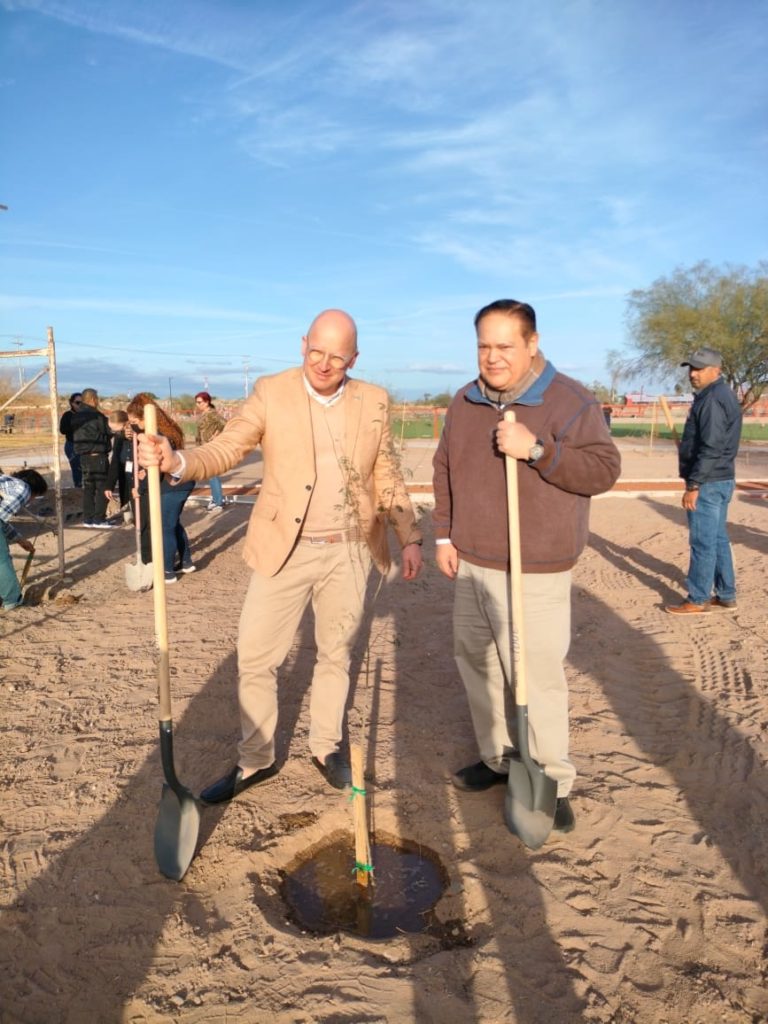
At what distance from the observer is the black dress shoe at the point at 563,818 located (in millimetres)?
3191

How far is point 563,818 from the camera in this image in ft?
10.5

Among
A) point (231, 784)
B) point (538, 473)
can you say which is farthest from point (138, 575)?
point (538, 473)

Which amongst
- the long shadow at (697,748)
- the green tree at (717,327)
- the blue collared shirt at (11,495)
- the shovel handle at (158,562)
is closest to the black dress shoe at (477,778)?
the long shadow at (697,748)

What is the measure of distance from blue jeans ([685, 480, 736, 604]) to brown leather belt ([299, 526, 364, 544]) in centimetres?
376

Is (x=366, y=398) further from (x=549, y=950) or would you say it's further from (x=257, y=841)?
(x=549, y=950)

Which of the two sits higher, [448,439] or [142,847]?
[448,439]

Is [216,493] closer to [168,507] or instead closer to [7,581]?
[168,507]

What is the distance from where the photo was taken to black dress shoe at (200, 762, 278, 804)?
3.37 m

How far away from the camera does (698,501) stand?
594 centimetres

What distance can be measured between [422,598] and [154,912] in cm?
438

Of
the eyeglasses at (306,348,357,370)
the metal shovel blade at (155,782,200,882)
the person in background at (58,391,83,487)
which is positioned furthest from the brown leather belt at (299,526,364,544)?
the person in background at (58,391,83,487)

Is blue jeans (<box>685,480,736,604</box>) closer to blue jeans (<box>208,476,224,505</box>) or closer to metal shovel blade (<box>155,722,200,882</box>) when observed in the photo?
metal shovel blade (<box>155,722,200,882</box>)

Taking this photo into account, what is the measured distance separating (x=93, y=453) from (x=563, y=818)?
28.6ft

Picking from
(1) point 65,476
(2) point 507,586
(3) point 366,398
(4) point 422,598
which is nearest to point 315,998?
(2) point 507,586
